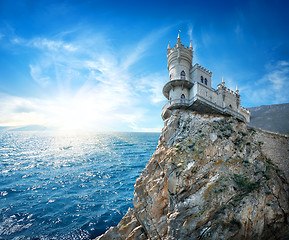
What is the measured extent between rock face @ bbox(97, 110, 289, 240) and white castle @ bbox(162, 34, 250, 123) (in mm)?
1849

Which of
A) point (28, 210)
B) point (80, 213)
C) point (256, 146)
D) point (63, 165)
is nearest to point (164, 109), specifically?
point (256, 146)

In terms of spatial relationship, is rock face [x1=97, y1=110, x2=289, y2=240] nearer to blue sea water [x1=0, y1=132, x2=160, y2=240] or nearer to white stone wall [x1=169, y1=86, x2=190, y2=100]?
white stone wall [x1=169, y1=86, x2=190, y2=100]

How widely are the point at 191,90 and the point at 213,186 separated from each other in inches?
646

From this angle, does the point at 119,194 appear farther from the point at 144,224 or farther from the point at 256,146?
the point at 256,146

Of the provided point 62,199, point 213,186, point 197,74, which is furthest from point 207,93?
point 62,199

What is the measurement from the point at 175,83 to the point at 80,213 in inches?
1238

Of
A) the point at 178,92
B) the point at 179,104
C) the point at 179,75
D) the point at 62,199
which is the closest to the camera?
the point at 179,104

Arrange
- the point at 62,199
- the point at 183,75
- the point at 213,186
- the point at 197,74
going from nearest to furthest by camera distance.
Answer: the point at 213,186, the point at 197,74, the point at 183,75, the point at 62,199

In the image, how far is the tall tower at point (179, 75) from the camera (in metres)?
24.5

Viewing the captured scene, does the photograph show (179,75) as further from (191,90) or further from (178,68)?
(191,90)

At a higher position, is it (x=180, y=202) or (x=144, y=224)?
(x=180, y=202)

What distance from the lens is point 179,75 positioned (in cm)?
2609

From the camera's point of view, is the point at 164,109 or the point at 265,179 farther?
the point at 164,109

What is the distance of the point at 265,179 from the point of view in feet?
56.3
